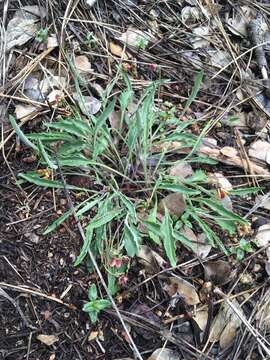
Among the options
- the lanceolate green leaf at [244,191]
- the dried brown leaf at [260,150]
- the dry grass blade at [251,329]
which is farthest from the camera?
the dried brown leaf at [260,150]

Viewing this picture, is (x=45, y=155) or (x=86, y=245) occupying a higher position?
(x=45, y=155)

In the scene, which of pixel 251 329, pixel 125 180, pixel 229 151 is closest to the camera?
pixel 251 329

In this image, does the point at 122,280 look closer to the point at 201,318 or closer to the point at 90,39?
the point at 201,318

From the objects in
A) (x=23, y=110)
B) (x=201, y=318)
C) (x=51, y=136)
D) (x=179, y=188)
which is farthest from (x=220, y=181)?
(x=23, y=110)

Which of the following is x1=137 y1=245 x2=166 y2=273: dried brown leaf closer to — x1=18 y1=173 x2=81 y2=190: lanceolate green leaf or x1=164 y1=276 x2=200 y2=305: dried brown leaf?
x1=164 y1=276 x2=200 y2=305: dried brown leaf

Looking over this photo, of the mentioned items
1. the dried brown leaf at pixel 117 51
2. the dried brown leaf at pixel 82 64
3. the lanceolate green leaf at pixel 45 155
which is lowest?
the lanceolate green leaf at pixel 45 155

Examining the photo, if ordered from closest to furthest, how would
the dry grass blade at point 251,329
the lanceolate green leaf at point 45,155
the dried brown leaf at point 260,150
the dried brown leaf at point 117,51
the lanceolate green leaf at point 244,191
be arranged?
the dry grass blade at point 251,329
the lanceolate green leaf at point 45,155
the lanceolate green leaf at point 244,191
the dried brown leaf at point 260,150
the dried brown leaf at point 117,51

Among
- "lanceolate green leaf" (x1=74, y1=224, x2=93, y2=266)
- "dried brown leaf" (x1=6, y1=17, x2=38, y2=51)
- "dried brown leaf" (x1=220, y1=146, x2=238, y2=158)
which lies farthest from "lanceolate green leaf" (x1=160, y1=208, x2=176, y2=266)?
"dried brown leaf" (x1=6, y1=17, x2=38, y2=51)

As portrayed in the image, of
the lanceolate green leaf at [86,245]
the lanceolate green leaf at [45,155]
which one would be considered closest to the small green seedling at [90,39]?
the lanceolate green leaf at [45,155]

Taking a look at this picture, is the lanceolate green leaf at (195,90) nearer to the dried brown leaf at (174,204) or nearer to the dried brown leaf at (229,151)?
the dried brown leaf at (229,151)

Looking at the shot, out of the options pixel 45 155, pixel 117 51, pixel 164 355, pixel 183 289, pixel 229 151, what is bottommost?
pixel 164 355
